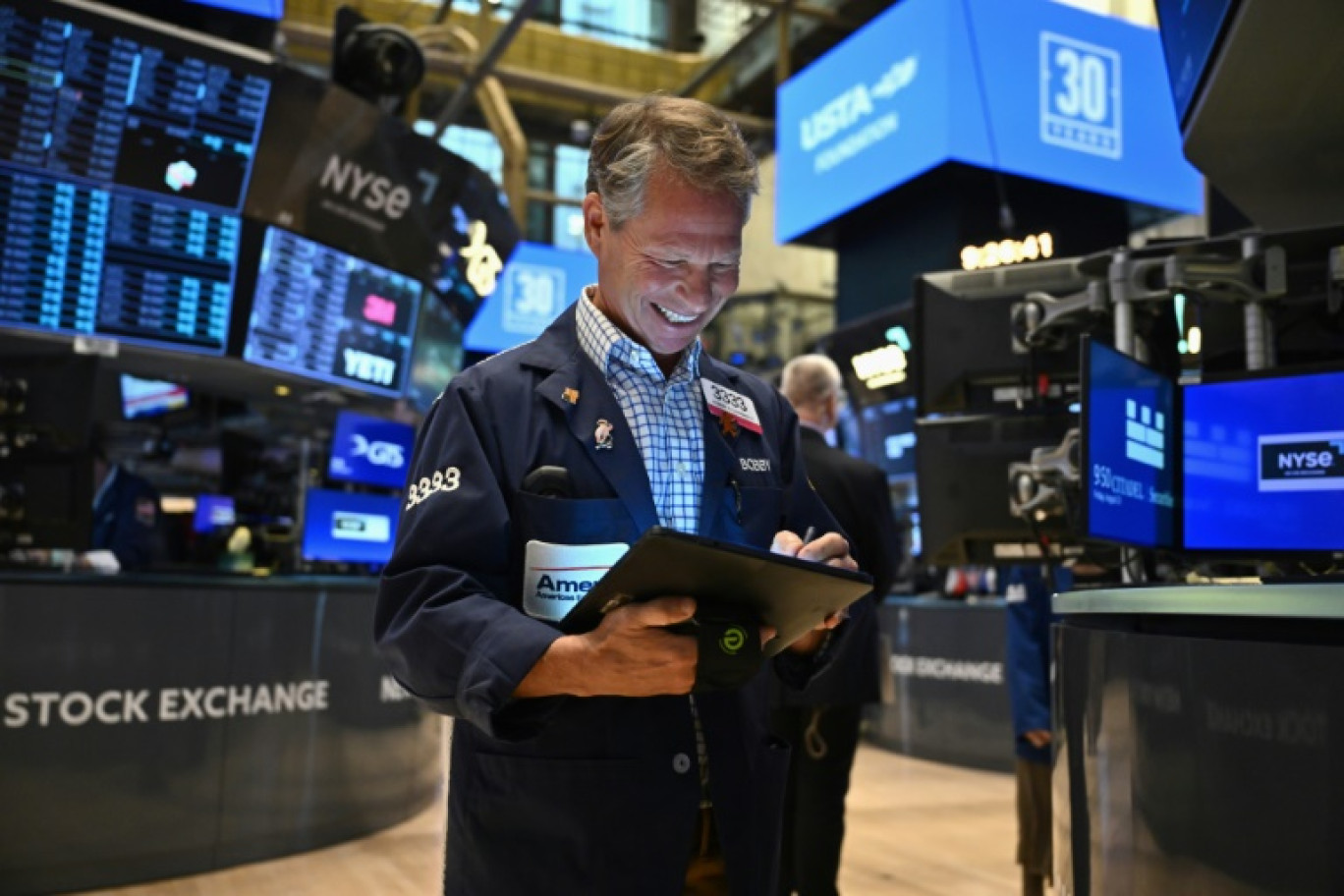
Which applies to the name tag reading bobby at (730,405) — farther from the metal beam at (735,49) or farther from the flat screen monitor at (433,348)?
the metal beam at (735,49)

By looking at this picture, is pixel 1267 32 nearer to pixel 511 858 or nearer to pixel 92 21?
pixel 511 858

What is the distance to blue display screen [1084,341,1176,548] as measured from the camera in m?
2.63

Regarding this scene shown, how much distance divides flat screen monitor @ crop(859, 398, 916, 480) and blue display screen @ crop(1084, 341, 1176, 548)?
18.3 feet

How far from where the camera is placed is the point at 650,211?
139 centimetres

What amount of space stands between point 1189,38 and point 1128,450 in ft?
4.27

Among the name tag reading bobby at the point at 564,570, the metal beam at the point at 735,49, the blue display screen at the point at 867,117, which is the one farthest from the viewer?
the metal beam at the point at 735,49

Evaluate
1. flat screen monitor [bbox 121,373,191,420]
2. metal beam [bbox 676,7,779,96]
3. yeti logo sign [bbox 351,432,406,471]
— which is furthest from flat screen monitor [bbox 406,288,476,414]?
metal beam [bbox 676,7,779,96]

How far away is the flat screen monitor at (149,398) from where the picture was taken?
7689mm

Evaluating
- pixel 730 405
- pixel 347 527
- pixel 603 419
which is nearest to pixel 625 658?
pixel 603 419

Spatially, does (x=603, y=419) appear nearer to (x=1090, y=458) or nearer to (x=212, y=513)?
(x=1090, y=458)

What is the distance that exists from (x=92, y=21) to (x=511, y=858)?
15.9 ft

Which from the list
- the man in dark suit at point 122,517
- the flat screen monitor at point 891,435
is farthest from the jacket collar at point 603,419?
the flat screen monitor at point 891,435

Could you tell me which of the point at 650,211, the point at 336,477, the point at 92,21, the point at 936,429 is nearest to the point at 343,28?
the point at 92,21

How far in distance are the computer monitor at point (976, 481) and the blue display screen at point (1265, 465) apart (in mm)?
351
